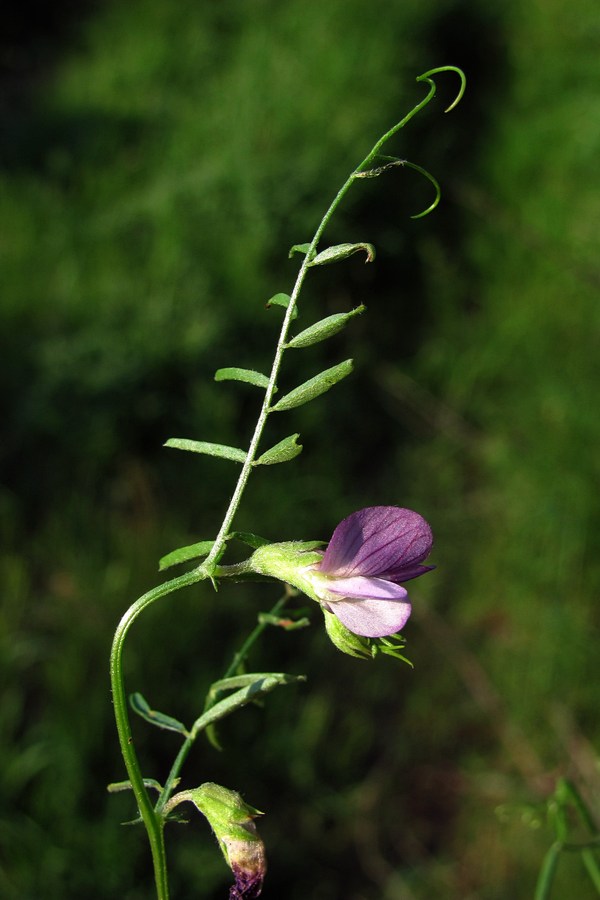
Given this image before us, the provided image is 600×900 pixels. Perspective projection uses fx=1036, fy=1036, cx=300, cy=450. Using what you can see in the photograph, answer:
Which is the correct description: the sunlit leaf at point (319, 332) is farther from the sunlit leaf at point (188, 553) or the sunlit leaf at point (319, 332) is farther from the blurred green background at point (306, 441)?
the blurred green background at point (306, 441)

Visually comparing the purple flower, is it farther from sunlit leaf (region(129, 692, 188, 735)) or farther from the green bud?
sunlit leaf (region(129, 692, 188, 735))

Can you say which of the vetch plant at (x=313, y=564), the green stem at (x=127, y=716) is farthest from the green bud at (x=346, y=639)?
the green stem at (x=127, y=716)

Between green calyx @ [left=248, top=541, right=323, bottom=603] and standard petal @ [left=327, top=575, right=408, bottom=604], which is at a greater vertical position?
green calyx @ [left=248, top=541, right=323, bottom=603]

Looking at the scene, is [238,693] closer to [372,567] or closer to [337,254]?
[372,567]

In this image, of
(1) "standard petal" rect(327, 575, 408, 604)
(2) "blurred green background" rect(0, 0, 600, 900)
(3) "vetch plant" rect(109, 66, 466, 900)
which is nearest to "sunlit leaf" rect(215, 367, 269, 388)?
(3) "vetch plant" rect(109, 66, 466, 900)

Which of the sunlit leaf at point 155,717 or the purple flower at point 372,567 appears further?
the sunlit leaf at point 155,717

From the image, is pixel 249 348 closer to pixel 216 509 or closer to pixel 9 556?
pixel 216 509

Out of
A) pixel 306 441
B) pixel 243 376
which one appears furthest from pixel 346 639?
pixel 306 441

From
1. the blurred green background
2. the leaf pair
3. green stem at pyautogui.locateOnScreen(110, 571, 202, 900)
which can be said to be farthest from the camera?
the blurred green background

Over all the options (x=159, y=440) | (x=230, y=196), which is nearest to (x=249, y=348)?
(x=159, y=440)
